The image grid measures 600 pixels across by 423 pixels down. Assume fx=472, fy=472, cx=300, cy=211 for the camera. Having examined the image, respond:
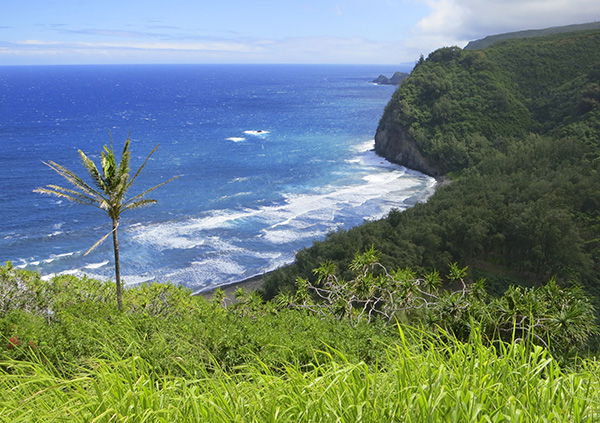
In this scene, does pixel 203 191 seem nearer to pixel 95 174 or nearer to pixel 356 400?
pixel 95 174

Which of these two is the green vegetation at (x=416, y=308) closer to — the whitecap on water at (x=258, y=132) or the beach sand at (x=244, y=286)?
the beach sand at (x=244, y=286)

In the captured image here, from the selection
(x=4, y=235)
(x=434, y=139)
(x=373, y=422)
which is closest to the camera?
(x=373, y=422)

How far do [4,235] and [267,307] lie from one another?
1440 inches

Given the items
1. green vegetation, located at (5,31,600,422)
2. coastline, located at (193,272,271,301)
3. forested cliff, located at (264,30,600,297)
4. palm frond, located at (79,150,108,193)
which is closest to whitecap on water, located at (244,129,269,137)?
forested cliff, located at (264,30,600,297)

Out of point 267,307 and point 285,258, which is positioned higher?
point 267,307

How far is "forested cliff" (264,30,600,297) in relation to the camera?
34.2 meters

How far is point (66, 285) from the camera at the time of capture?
2088cm

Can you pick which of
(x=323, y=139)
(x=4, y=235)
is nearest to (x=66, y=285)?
(x=4, y=235)

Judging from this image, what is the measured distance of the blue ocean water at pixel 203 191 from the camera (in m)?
42.1

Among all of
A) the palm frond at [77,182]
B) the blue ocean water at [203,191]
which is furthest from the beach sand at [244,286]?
the palm frond at [77,182]

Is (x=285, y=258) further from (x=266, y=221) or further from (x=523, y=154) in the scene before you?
(x=523, y=154)

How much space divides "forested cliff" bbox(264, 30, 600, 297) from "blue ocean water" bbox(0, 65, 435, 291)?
7.46m

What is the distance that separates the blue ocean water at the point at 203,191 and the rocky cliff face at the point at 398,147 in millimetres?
2080

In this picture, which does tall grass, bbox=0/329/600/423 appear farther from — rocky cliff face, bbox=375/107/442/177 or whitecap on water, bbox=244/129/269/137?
whitecap on water, bbox=244/129/269/137
